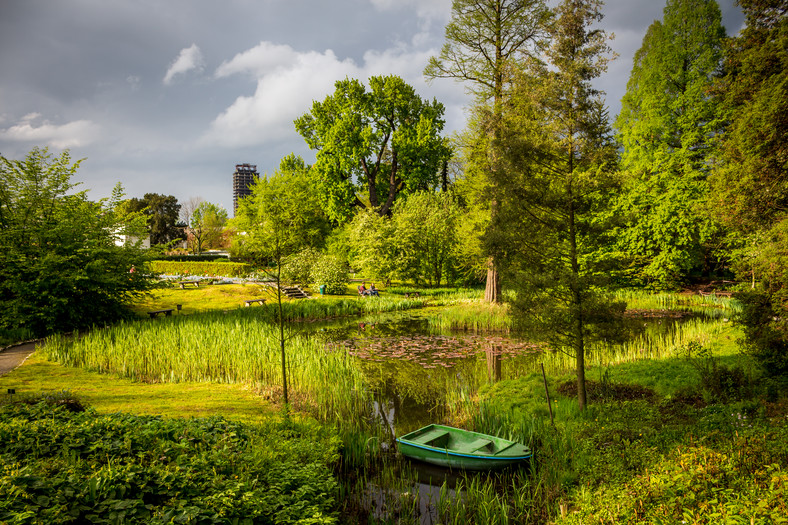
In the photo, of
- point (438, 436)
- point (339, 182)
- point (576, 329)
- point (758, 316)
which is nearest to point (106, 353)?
point (438, 436)

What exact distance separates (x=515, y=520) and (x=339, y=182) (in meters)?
30.6

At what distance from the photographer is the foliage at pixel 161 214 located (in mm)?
54969

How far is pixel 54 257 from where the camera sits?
12.3 m

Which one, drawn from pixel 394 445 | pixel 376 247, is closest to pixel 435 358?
pixel 394 445

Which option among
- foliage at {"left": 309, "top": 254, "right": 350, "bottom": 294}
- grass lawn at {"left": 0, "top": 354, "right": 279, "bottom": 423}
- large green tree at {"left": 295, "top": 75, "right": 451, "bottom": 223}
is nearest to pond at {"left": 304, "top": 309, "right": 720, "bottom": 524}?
grass lawn at {"left": 0, "top": 354, "right": 279, "bottom": 423}

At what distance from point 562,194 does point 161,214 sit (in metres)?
61.0

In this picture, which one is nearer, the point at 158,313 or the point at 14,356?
the point at 14,356

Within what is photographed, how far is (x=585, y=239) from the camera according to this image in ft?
23.3

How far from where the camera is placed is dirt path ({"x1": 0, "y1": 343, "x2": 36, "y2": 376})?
9344 mm

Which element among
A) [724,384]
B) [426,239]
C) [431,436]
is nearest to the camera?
[431,436]

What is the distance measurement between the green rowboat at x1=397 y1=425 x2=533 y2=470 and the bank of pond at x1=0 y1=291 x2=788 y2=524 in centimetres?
18

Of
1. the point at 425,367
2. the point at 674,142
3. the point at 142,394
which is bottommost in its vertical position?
the point at 425,367

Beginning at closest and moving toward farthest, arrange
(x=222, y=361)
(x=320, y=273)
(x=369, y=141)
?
(x=222, y=361)
(x=320, y=273)
(x=369, y=141)

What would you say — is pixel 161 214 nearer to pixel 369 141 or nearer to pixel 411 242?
pixel 369 141
